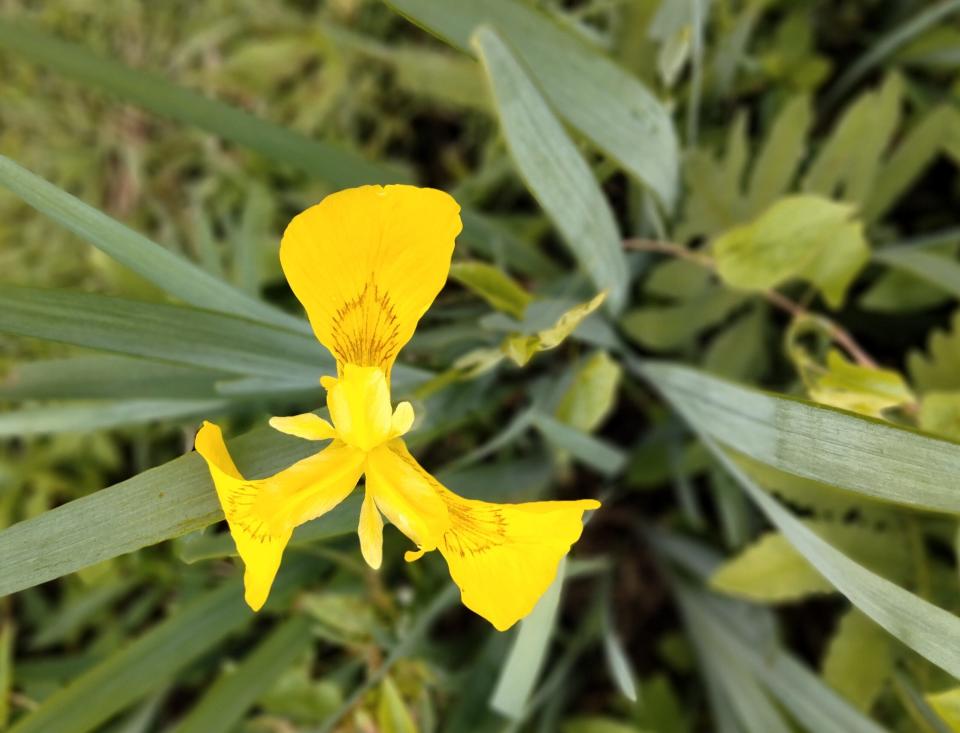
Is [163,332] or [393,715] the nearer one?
[163,332]

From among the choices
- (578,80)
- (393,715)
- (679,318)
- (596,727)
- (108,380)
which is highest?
(578,80)

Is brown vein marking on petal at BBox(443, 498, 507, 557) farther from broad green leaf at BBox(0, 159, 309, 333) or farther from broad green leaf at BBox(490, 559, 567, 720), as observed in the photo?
broad green leaf at BBox(0, 159, 309, 333)

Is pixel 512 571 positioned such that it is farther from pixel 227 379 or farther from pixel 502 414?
pixel 502 414

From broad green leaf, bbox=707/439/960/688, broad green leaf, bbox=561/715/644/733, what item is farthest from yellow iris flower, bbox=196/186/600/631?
broad green leaf, bbox=561/715/644/733

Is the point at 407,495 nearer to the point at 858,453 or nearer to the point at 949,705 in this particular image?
the point at 858,453

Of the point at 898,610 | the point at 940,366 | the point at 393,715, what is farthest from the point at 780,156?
the point at 393,715

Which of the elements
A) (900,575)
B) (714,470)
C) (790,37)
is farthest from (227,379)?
(790,37)
